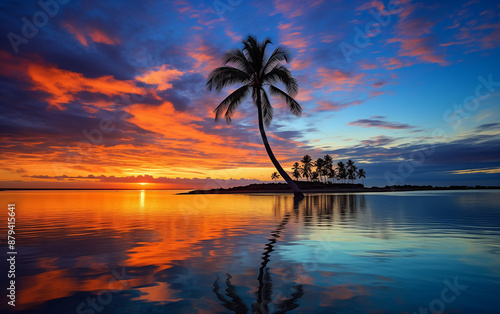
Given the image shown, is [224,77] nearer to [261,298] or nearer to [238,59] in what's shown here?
[238,59]

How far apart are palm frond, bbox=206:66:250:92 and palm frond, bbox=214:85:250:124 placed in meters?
1.21

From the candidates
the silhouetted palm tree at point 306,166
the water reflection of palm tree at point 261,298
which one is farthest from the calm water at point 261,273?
the silhouetted palm tree at point 306,166

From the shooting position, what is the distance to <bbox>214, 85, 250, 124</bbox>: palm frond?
32.2 metres

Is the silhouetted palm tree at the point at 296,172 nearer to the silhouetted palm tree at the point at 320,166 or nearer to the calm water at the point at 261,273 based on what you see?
the silhouetted palm tree at the point at 320,166

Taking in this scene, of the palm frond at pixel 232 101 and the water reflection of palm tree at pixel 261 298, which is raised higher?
the palm frond at pixel 232 101

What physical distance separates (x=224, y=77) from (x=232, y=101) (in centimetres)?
297

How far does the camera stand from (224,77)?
107 feet

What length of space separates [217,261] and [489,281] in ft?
16.0

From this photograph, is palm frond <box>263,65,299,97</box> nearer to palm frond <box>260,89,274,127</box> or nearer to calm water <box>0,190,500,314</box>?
palm frond <box>260,89,274,127</box>

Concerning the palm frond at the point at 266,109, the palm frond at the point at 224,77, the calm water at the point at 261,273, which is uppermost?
the palm frond at the point at 224,77

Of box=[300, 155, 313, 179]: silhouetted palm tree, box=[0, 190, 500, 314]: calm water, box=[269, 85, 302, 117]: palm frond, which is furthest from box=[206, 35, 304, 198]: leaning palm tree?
box=[300, 155, 313, 179]: silhouetted palm tree

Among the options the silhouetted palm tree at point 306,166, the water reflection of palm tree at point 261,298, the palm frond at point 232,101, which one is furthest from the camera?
the silhouetted palm tree at point 306,166

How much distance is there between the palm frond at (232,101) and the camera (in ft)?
105

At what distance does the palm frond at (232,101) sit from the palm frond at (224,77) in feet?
3.96
